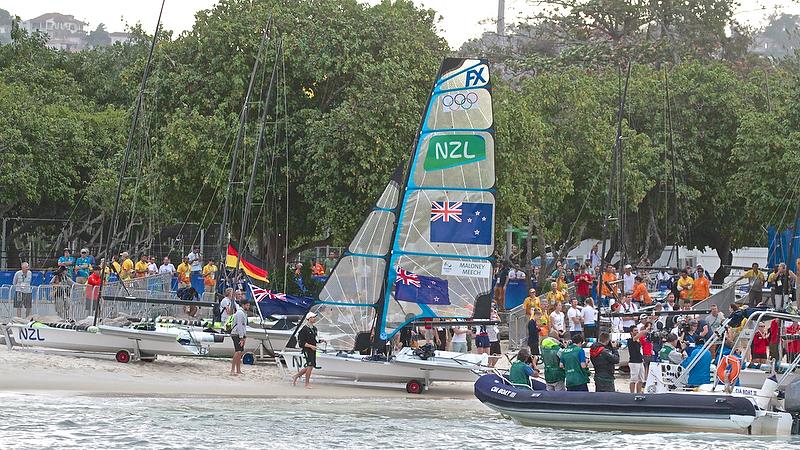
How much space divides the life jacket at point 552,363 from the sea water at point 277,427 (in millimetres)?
995

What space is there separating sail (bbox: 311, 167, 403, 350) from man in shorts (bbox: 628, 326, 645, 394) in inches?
206

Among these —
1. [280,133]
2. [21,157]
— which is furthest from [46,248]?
[280,133]

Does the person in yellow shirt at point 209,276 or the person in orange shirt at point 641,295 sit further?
the person in yellow shirt at point 209,276

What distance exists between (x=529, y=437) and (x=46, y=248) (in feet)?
141

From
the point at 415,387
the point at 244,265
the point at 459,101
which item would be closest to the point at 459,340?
the point at 415,387

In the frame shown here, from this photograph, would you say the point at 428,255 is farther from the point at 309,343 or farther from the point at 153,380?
the point at 153,380

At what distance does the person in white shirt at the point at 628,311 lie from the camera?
1384 inches

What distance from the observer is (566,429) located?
2512 centimetres

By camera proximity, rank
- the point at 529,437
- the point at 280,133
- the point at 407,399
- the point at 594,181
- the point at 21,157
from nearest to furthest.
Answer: the point at 529,437, the point at 407,399, the point at 280,133, the point at 594,181, the point at 21,157

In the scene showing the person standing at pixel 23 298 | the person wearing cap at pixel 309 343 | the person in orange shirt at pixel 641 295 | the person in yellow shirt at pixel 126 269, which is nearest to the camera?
the person wearing cap at pixel 309 343

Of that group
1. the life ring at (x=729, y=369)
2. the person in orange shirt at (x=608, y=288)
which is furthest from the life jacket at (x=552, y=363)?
the person in orange shirt at (x=608, y=288)

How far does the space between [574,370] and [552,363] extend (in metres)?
0.64

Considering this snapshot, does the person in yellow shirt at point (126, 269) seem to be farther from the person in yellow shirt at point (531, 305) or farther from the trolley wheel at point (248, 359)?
the person in yellow shirt at point (531, 305)

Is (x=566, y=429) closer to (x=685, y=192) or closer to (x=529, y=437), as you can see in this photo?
(x=529, y=437)
